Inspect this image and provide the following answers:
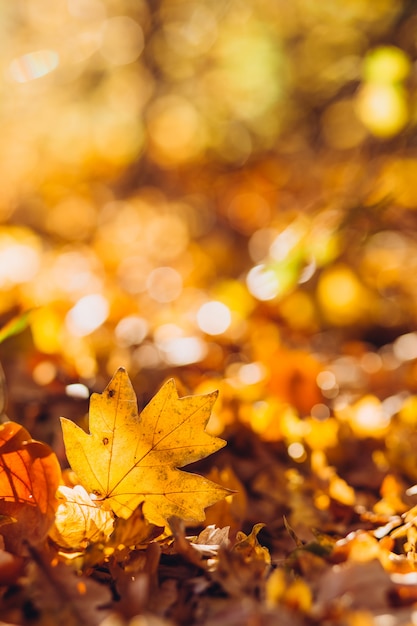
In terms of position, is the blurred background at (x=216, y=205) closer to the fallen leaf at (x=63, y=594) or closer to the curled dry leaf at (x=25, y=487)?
the curled dry leaf at (x=25, y=487)

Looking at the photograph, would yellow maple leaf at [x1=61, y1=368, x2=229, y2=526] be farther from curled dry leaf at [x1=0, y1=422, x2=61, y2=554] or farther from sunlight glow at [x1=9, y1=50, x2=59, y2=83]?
sunlight glow at [x1=9, y1=50, x2=59, y2=83]

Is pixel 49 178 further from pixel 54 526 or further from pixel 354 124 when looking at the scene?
pixel 54 526

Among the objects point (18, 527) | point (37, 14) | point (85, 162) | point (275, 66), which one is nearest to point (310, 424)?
point (18, 527)

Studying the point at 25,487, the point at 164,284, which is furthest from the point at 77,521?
the point at 164,284

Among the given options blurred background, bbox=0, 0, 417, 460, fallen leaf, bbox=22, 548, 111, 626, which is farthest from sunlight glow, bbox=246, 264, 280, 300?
fallen leaf, bbox=22, 548, 111, 626

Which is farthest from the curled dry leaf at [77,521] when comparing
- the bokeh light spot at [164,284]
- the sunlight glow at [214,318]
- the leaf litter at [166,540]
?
the bokeh light spot at [164,284]

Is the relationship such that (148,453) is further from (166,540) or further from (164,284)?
(164,284)
